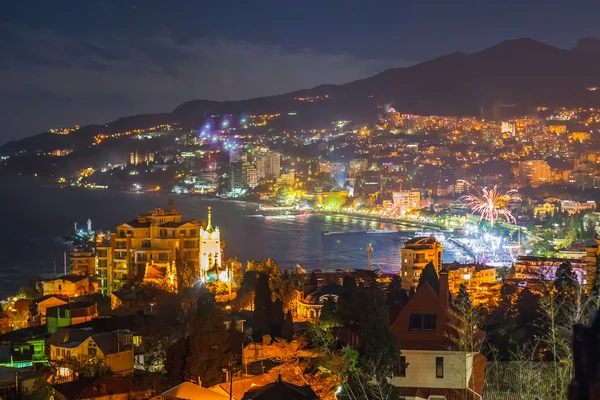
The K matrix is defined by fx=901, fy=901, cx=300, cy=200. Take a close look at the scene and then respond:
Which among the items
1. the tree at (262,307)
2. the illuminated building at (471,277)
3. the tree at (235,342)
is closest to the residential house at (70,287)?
the illuminated building at (471,277)

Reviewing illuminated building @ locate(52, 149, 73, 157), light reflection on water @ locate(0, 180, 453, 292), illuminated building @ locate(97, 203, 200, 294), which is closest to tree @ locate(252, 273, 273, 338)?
illuminated building @ locate(97, 203, 200, 294)

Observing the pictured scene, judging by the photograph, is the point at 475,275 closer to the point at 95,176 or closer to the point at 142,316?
the point at 142,316

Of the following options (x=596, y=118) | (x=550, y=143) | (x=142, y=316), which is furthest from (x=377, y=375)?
(x=596, y=118)

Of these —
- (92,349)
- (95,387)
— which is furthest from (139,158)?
(95,387)

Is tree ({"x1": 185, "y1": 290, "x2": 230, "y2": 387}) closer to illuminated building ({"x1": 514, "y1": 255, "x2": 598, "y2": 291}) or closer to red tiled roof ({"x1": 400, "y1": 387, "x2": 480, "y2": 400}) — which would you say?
red tiled roof ({"x1": 400, "y1": 387, "x2": 480, "y2": 400})

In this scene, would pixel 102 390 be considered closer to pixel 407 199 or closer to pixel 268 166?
pixel 407 199

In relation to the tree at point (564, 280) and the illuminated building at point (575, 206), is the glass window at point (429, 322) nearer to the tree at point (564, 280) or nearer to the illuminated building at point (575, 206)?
the tree at point (564, 280)
